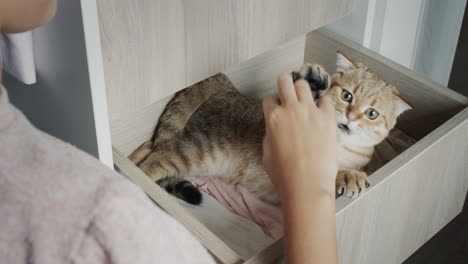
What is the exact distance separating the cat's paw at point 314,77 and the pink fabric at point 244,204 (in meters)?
0.20

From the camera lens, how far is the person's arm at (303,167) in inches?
25.4

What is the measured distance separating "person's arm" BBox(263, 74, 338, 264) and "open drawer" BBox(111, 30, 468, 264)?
0.07 m

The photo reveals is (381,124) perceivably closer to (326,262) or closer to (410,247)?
(410,247)

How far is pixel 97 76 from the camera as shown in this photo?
2.33 feet

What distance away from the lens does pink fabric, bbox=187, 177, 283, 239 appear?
0.95 metres

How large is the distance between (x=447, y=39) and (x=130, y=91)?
0.92m

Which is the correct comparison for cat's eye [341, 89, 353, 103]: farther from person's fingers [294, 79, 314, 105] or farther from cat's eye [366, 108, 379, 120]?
person's fingers [294, 79, 314, 105]

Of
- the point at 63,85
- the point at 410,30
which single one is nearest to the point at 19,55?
the point at 63,85

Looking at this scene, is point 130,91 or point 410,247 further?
point 410,247

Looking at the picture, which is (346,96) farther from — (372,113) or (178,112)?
(178,112)

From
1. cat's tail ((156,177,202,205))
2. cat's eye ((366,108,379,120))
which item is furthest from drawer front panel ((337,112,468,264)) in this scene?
cat's tail ((156,177,202,205))

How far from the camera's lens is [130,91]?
0.78 metres

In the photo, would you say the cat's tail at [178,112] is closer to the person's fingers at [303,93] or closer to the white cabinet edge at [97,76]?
the white cabinet edge at [97,76]

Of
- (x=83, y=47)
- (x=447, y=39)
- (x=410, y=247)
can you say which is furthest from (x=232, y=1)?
(x=447, y=39)
